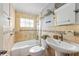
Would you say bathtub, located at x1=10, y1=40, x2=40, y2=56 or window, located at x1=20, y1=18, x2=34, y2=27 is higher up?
window, located at x1=20, y1=18, x2=34, y2=27

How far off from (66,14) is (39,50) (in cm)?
61

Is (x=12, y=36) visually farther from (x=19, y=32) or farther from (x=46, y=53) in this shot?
(x=46, y=53)

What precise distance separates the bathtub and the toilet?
50mm

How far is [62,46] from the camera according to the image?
57.0 inches

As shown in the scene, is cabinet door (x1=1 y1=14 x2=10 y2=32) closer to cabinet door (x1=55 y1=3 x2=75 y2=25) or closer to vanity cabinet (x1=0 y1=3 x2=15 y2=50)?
vanity cabinet (x1=0 y1=3 x2=15 y2=50)

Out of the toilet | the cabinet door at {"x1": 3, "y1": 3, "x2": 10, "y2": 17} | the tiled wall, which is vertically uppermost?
the cabinet door at {"x1": 3, "y1": 3, "x2": 10, "y2": 17}

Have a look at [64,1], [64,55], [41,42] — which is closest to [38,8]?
[64,1]

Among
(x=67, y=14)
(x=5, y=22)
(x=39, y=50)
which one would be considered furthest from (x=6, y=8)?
(x=67, y=14)

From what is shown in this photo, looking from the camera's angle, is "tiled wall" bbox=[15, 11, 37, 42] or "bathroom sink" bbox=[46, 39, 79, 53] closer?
"bathroom sink" bbox=[46, 39, 79, 53]

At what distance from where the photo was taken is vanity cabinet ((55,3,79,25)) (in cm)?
144

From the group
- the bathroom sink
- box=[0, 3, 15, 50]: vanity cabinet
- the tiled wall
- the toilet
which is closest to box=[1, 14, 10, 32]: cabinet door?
box=[0, 3, 15, 50]: vanity cabinet

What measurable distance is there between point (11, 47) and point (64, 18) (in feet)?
2.70

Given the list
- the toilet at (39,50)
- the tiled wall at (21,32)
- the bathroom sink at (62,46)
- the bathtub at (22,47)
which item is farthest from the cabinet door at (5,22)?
the bathroom sink at (62,46)

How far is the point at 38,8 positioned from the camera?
1516 mm
